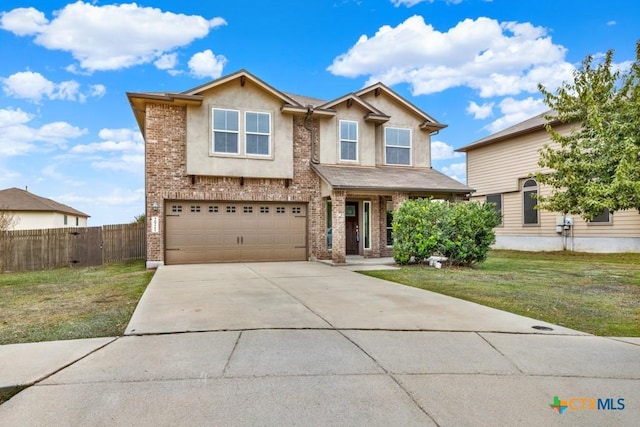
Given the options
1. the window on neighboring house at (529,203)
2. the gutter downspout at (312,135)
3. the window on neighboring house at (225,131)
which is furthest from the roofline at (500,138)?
the window on neighboring house at (225,131)

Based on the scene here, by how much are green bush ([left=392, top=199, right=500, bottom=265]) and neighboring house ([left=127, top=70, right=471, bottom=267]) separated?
1.75 meters

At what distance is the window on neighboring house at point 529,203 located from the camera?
21.2 metres

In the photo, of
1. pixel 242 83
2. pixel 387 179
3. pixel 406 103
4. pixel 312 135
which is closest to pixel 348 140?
pixel 312 135

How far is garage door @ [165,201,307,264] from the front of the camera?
14.8 metres

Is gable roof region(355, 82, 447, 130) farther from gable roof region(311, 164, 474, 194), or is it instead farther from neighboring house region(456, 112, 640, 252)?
neighboring house region(456, 112, 640, 252)

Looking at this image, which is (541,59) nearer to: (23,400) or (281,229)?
(281,229)

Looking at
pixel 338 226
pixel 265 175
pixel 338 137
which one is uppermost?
pixel 338 137

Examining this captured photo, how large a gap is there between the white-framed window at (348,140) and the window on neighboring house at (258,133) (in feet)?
10.2

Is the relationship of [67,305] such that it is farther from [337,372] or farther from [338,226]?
[338,226]

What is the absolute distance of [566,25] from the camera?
15.6 m

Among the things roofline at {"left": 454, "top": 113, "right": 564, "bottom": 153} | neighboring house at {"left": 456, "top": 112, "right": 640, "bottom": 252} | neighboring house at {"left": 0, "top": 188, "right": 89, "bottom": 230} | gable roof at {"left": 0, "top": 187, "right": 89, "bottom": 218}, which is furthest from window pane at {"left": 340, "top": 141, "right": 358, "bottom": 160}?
gable roof at {"left": 0, "top": 187, "right": 89, "bottom": 218}

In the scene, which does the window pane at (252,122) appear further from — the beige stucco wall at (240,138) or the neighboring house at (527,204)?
the neighboring house at (527,204)

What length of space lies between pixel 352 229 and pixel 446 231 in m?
5.05

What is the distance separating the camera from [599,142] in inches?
392
